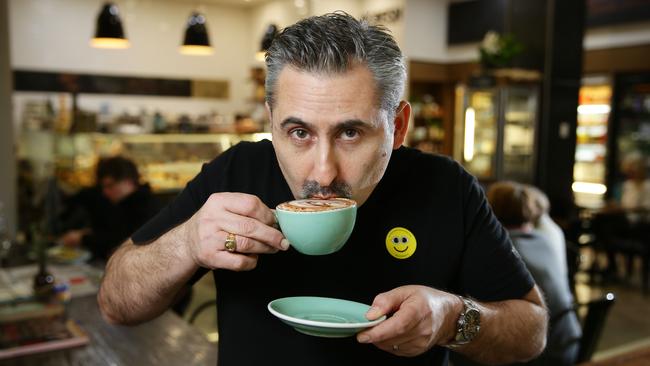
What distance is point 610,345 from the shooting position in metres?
4.80

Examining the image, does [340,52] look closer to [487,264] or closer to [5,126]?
[487,264]

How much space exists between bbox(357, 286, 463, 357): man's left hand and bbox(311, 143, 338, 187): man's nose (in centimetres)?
24

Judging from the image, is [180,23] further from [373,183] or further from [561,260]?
[373,183]

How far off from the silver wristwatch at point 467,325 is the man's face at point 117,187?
3.37m

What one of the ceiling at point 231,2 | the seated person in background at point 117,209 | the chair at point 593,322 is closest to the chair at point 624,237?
the chair at point 593,322

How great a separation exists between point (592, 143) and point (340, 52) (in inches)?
369

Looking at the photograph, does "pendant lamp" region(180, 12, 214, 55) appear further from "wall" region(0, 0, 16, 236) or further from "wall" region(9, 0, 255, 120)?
"wall" region(9, 0, 255, 120)

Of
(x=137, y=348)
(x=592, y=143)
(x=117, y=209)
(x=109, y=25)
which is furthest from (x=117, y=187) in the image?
(x=592, y=143)

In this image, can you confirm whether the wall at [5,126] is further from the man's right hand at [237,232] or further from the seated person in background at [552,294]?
the man's right hand at [237,232]

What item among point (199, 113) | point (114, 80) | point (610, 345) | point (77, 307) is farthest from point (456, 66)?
point (77, 307)

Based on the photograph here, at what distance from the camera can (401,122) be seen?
1259mm

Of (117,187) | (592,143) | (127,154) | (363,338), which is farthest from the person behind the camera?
(592,143)

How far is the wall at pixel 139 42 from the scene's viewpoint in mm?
7387

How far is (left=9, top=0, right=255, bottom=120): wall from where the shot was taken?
24.2 feet
